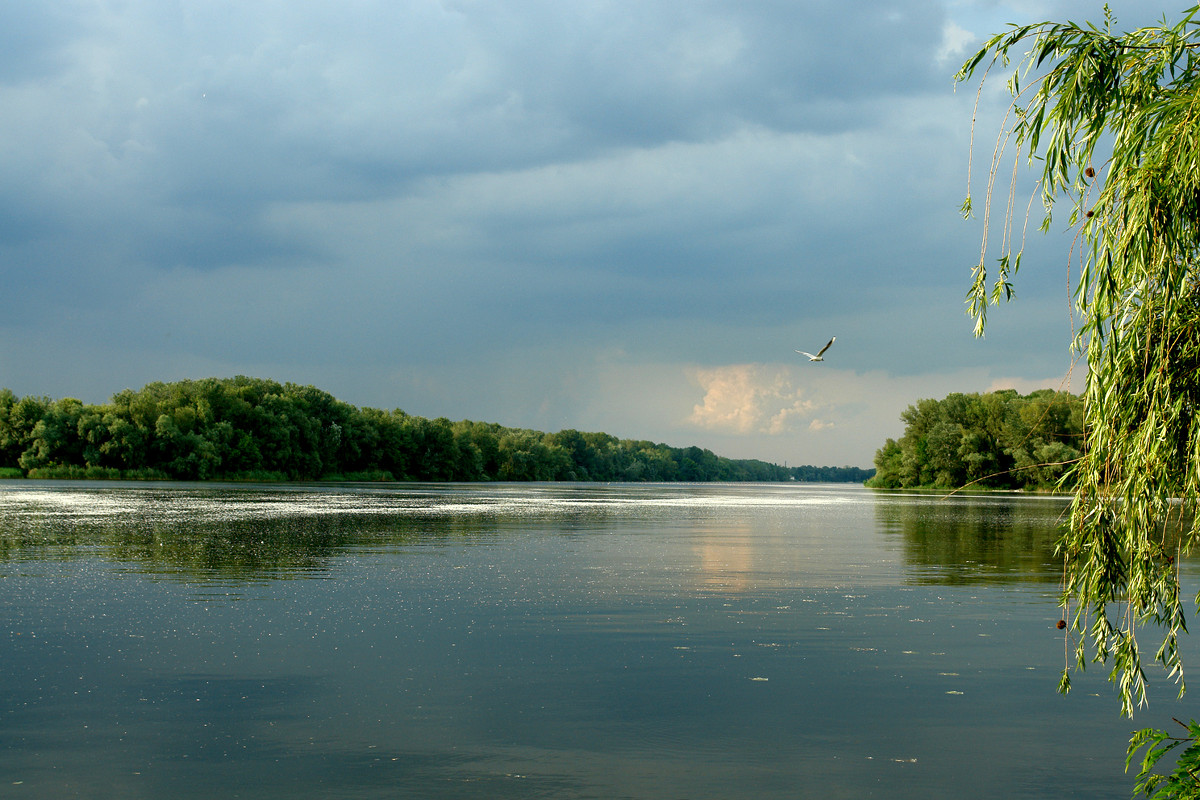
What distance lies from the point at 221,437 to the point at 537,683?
13702cm

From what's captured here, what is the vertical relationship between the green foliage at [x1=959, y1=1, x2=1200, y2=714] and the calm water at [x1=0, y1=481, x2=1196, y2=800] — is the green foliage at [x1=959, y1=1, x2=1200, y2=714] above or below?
above

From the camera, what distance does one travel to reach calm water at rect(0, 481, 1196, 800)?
8.98 meters

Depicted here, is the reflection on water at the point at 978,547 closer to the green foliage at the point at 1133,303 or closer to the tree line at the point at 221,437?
the green foliage at the point at 1133,303

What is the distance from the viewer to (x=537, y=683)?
12344 mm

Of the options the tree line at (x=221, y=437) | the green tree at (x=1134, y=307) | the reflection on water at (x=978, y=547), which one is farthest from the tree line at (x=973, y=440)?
the green tree at (x=1134, y=307)

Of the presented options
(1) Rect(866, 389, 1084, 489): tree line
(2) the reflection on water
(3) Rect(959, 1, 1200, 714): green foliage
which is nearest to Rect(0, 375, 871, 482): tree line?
(1) Rect(866, 389, 1084, 489): tree line

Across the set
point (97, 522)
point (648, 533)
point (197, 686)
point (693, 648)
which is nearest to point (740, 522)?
point (648, 533)

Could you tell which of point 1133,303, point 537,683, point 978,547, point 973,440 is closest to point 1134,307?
point 1133,303

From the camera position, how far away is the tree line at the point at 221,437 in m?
126

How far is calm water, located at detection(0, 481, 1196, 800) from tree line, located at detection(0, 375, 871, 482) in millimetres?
113097

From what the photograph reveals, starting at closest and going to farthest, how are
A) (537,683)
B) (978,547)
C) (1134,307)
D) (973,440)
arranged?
(1134,307) → (537,683) → (978,547) → (973,440)

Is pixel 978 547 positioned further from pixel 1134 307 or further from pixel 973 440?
pixel 973 440

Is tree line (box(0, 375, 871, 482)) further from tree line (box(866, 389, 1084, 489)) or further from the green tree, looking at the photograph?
the green tree

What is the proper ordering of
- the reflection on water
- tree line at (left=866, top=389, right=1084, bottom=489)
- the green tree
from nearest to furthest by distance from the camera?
the green tree < the reflection on water < tree line at (left=866, top=389, right=1084, bottom=489)
